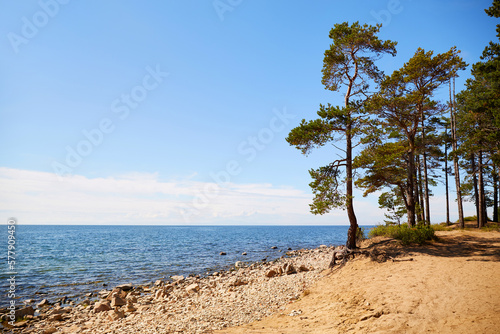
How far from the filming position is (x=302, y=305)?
1076cm

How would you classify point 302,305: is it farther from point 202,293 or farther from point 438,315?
point 202,293

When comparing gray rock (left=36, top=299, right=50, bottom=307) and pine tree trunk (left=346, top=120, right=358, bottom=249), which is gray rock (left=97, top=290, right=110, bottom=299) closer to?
gray rock (left=36, top=299, right=50, bottom=307)

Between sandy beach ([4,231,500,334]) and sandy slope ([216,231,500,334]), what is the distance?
0.03 m

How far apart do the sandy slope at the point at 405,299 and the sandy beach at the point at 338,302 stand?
0.03 m

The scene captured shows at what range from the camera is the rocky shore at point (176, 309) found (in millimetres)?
10156

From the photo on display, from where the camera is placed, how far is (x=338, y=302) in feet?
33.5

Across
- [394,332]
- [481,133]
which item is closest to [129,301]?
[394,332]

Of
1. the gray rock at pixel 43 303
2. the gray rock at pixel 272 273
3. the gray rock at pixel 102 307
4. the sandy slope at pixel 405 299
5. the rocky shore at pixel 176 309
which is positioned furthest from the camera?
the gray rock at pixel 272 273

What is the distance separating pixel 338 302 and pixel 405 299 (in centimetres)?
242

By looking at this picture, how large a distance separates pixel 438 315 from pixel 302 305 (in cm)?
483

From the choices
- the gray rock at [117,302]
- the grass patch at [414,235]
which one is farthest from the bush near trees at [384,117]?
the gray rock at [117,302]

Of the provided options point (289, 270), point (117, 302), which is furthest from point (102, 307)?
point (289, 270)

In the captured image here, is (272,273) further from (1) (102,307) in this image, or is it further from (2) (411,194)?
(2) (411,194)

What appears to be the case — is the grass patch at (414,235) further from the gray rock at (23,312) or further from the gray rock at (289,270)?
the gray rock at (23,312)
